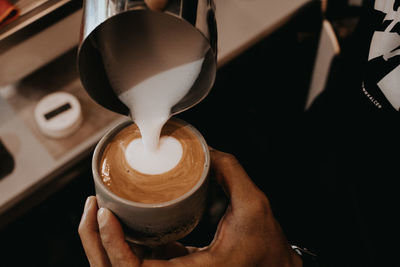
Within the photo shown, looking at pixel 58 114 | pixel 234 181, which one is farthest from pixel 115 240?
pixel 58 114

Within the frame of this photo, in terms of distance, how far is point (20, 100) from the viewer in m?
1.23

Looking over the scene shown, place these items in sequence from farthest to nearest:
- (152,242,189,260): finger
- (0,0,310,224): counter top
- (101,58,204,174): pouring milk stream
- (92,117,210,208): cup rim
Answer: (0,0,310,224): counter top → (152,242,189,260): finger → (101,58,204,174): pouring milk stream → (92,117,210,208): cup rim

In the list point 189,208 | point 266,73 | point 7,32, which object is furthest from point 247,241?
point 266,73

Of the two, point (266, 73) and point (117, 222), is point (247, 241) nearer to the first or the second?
point (117, 222)

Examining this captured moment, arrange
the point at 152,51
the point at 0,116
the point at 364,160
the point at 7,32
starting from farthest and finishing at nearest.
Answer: the point at 0,116 < the point at 364,160 < the point at 7,32 < the point at 152,51

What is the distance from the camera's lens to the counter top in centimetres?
109

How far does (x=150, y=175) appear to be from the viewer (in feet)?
2.64

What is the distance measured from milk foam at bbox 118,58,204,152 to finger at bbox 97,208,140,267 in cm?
18

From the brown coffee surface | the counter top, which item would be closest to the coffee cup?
the brown coffee surface

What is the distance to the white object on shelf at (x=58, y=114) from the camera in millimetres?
1147

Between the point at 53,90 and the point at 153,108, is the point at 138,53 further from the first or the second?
the point at 53,90

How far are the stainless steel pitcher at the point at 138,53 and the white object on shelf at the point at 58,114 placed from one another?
418 mm

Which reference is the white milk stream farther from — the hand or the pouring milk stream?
the hand

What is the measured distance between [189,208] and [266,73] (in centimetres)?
120
